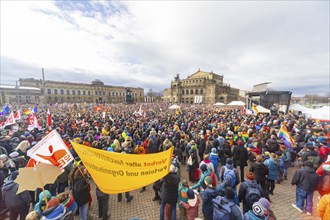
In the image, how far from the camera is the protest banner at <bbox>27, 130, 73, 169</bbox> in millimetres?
3316

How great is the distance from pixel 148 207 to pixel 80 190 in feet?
7.34

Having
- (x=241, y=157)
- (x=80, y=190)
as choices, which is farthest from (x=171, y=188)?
(x=241, y=157)

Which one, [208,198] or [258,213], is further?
[208,198]

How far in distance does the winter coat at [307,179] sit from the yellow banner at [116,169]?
13.9 feet

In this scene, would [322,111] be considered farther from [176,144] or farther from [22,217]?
[22,217]

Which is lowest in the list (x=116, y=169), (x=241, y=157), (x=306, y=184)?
(x=306, y=184)

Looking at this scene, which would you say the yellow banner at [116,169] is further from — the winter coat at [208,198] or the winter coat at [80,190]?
the winter coat at [208,198]

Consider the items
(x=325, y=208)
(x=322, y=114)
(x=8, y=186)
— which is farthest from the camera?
(x=322, y=114)

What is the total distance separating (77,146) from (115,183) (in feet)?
3.59

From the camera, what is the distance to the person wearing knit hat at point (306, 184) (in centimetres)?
383

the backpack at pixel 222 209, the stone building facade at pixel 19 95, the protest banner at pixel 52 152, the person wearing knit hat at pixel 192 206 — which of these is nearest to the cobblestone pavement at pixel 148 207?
→ the person wearing knit hat at pixel 192 206

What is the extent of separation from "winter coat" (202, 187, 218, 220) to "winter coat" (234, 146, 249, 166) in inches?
124

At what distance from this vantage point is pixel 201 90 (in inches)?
3056

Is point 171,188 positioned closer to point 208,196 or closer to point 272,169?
point 208,196
